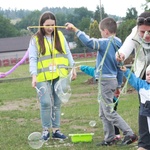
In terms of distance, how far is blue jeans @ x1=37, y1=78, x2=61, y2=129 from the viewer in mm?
6414

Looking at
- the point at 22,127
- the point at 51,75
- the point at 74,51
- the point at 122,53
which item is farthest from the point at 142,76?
the point at 74,51

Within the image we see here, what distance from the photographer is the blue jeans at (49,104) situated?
6.41m

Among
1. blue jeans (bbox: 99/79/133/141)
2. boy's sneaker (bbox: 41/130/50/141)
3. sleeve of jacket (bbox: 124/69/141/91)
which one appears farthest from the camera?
boy's sneaker (bbox: 41/130/50/141)

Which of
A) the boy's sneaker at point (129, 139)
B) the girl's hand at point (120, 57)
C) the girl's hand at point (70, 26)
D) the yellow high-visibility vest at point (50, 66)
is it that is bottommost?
the boy's sneaker at point (129, 139)

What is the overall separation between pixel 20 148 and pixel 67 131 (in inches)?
53.9

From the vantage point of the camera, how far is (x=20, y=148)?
6.25 meters

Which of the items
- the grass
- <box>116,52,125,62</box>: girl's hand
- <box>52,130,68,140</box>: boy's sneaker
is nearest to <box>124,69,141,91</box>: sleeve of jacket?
<box>116,52,125,62</box>: girl's hand

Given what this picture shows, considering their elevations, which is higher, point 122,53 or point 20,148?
point 122,53

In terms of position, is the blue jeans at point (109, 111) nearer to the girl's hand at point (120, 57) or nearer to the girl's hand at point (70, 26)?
the girl's hand at point (70, 26)

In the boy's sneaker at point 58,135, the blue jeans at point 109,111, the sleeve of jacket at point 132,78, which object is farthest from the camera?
the boy's sneaker at point 58,135

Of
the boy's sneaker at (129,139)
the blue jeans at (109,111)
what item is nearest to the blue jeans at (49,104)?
the blue jeans at (109,111)

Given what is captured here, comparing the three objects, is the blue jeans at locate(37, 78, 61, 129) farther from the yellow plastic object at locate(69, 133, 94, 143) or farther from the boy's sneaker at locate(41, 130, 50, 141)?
the yellow plastic object at locate(69, 133, 94, 143)

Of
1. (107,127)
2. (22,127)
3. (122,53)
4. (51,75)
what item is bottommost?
(22,127)

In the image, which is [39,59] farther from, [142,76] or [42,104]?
[142,76]
